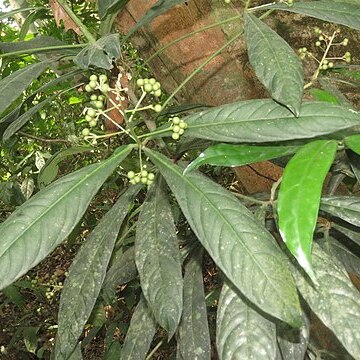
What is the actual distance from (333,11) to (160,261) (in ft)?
1.53

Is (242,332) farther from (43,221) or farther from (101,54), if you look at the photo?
(101,54)

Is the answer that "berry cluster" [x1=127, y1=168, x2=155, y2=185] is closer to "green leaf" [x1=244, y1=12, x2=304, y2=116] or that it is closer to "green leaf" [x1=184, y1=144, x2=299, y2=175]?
"green leaf" [x1=184, y1=144, x2=299, y2=175]

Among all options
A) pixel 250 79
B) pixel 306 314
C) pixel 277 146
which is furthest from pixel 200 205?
pixel 250 79

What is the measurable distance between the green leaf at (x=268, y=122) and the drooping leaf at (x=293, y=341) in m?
0.32

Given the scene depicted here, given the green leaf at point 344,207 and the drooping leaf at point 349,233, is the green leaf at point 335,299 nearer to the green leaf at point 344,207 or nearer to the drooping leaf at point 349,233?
the green leaf at point 344,207

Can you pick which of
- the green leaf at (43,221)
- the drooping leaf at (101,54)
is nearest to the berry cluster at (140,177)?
the green leaf at (43,221)

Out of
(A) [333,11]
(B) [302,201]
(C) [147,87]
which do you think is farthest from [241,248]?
(A) [333,11]

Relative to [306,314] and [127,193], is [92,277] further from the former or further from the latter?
[306,314]

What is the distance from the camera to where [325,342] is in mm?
1182

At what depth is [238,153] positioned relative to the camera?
778 mm

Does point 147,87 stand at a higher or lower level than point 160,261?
higher

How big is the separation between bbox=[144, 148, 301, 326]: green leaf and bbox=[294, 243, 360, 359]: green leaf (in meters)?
0.10

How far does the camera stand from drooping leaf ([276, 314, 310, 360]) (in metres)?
0.87

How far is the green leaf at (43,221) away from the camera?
0.67m
